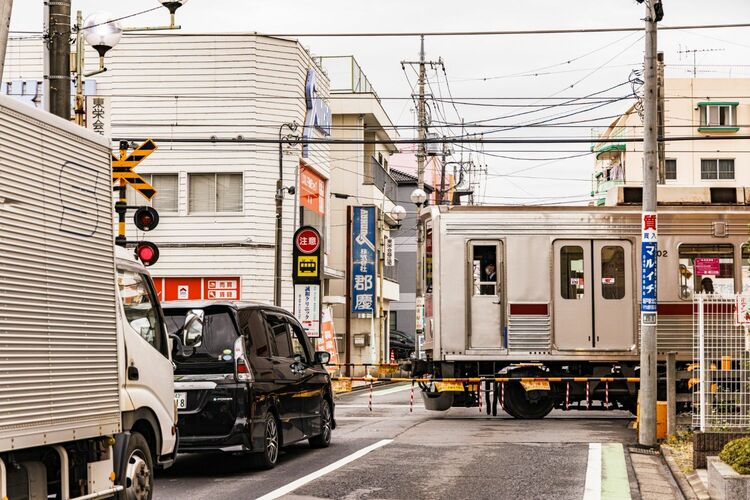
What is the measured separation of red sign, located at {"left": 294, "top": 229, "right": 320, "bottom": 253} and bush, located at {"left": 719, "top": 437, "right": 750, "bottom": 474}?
1946 centimetres

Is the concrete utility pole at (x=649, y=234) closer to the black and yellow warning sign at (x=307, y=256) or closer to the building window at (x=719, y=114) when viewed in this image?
the black and yellow warning sign at (x=307, y=256)

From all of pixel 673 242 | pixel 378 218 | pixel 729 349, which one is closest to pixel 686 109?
pixel 378 218

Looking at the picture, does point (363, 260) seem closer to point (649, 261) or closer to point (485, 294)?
point (485, 294)

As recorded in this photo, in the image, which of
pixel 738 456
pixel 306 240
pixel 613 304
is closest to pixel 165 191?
pixel 306 240

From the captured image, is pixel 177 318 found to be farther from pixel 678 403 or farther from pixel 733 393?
pixel 678 403

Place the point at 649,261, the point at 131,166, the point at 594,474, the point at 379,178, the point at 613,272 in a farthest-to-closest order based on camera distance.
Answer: the point at 379,178 → the point at 613,272 → the point at 131,166 → the point at 649,261 → the point at 594,474

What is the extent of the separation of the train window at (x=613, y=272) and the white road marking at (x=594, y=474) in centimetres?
544

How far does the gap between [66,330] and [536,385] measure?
13367 mm

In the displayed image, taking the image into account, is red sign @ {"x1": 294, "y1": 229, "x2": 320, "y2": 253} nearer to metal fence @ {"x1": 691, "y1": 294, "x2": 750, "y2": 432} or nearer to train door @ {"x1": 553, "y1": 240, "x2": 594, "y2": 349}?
train door @ {"x1": 553, "y1": 240, "x2": 594, "y2": 349}

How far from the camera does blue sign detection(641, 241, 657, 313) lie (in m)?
15.3

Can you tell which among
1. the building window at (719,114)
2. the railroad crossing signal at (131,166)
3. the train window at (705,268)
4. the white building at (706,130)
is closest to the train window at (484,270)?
the train window at (705,268)

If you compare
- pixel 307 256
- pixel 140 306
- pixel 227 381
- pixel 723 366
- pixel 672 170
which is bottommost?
pixel 227 381

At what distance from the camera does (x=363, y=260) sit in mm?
42781

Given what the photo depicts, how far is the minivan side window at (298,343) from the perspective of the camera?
14629 millimetres
